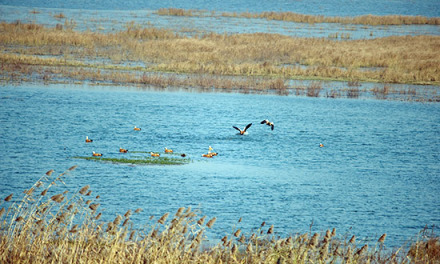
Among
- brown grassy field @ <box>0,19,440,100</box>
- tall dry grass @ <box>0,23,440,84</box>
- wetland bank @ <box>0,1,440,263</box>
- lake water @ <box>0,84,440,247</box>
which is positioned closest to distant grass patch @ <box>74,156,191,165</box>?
wetland bank @ <box>0,1,440,263</box>

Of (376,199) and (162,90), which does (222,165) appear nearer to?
(376,199)

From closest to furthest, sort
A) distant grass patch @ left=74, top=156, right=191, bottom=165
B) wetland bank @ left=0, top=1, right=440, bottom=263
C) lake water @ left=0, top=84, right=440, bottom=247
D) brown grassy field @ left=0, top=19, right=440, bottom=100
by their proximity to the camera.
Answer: wetland bank @ left=0, top=1, right=440, bottom=263, lake water @ left=0, top=84, right=440, bottom=247, distant grass patch @ left=74, top=156, right=191, bottom=165, brown grassy field @ left=0, top=19, right=440, bottom=100

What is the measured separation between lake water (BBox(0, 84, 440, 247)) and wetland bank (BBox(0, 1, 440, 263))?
0.31ft

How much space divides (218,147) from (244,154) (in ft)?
4.10

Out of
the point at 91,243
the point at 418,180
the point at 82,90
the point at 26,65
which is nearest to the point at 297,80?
the point at 82,90

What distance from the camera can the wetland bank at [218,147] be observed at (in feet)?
36.4

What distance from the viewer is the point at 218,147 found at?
2519cm

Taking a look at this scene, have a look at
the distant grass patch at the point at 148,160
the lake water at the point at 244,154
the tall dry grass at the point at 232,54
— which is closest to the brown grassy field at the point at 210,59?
the tall dry grass at the point at 232,54

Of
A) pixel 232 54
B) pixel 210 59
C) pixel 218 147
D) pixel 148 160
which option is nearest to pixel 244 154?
pixel 218 147

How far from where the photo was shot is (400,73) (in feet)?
163

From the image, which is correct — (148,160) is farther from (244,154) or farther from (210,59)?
(210,59)

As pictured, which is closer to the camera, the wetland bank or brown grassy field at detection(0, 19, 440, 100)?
the wetland bank

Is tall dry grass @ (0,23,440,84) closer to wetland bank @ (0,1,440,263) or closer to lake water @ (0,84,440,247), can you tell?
wetland bank @ (0,1,440,263)

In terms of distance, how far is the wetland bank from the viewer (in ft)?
36.4
